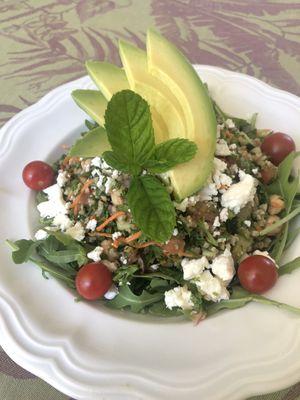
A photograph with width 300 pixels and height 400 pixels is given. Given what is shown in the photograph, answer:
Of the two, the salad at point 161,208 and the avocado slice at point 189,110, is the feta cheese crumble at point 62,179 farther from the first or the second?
the avocado slice at point 189,110

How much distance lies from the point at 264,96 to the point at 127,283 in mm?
→ 1150

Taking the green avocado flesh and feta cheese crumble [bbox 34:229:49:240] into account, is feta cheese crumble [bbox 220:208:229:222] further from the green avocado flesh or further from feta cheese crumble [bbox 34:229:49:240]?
feta cheese crumble [bbox 34:229:49:240]

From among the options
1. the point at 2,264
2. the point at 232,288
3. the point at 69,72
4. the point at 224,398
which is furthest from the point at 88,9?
the point at 224,398

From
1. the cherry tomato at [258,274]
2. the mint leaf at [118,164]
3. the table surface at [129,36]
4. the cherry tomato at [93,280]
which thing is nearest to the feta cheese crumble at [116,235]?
the cherry tomato at [93,280]

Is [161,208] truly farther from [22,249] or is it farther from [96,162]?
[22,249]

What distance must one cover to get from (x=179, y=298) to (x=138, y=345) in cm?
22

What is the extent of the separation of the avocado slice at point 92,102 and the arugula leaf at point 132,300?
691mm

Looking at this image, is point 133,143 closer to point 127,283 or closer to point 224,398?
point 127,283

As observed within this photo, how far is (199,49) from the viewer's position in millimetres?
2756

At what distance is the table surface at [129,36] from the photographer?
2.61 meters

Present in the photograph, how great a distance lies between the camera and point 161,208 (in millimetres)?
1486

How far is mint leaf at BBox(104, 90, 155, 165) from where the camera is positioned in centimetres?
151

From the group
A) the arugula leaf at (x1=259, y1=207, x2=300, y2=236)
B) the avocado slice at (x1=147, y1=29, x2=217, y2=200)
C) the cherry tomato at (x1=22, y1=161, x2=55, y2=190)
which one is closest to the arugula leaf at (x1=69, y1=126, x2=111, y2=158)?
the cherry tomato at (x1=22, y1=161, x2=55, y2=190)

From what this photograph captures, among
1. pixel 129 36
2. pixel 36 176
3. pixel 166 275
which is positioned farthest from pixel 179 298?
pixel 129 36
